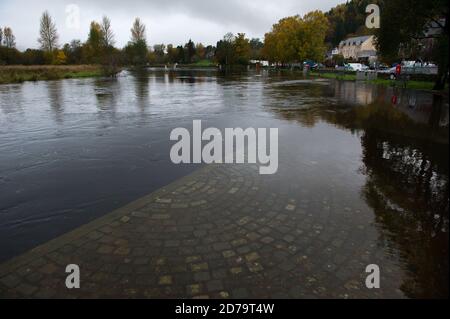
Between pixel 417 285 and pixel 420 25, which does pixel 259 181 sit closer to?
pixel 417 285

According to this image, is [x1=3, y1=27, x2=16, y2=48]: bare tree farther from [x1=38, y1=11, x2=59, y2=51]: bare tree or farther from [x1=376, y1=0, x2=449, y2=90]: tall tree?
[x1=376, y1=0, x2=449, y2=90]: tall tree

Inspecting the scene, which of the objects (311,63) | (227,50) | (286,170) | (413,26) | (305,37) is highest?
(227,50)

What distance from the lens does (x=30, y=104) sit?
1777 cm

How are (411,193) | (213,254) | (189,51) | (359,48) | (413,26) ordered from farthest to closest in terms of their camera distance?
(189,51) < (359,48) < (413,26) < (411,193) < (213,254)

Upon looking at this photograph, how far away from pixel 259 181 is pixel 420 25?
23572 millimetres

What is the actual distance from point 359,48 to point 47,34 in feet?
307

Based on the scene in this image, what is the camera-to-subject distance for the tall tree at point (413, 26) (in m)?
20.5

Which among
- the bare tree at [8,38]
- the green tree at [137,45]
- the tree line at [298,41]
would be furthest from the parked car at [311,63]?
the bare tree at [8,38]

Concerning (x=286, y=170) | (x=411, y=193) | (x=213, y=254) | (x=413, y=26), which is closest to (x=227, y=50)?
(x=413, y=26)

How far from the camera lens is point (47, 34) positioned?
74.9 metres

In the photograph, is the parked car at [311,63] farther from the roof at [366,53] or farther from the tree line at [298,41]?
the roof at [366,53]

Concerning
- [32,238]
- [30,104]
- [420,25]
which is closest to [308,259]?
[32,238]

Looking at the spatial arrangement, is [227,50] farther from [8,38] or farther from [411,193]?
[411,193]
